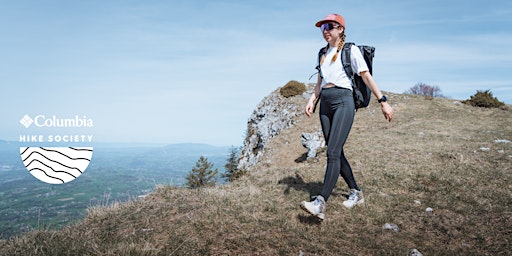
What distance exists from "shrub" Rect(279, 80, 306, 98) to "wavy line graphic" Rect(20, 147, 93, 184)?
2033 cm

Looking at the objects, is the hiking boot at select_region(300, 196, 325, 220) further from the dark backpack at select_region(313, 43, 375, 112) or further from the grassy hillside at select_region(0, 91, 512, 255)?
the dark backpack at select_region(313, 43, 375, 112)

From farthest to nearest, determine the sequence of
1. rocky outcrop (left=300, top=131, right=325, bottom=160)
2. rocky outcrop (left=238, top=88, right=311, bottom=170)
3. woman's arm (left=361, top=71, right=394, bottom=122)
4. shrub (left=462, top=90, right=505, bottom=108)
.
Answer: rocky outcrop (left=238, top=88, right=311, bottom=170)
shrub (left=462, top=90, right=505, bottom=108)
rocky outcrop (left=300, top=131, right=325, bottom=160)
woman's arm (left=361, top=71, right=394, bottom=122)

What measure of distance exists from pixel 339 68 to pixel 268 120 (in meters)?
22.3

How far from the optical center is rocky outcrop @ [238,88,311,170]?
81.8 feet

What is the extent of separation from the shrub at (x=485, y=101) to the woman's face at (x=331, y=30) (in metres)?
25.7

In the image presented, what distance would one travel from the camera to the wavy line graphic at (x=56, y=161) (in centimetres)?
927

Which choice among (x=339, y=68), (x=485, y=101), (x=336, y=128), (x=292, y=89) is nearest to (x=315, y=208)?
(x=336, y=128)

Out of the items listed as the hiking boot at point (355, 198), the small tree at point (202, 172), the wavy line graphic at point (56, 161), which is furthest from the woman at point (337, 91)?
the small tree at point (202, 172)

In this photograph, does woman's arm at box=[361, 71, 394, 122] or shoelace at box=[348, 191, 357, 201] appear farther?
shoelace at box=[348, 191, 357, 201]

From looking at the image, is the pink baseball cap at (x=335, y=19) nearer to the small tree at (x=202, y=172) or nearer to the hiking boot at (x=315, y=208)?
the hiking boot at (x=315, y=208)

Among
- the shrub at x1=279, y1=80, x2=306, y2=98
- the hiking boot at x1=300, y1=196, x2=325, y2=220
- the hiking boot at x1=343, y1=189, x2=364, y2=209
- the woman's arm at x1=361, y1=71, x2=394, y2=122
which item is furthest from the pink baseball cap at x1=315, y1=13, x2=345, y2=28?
the shrub at x1=279, y1=80, x2=306, y2=98

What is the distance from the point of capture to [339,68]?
4.71 metres

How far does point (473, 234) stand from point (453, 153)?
6.33 metres

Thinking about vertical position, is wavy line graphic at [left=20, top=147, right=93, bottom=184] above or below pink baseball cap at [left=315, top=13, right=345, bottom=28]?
below
